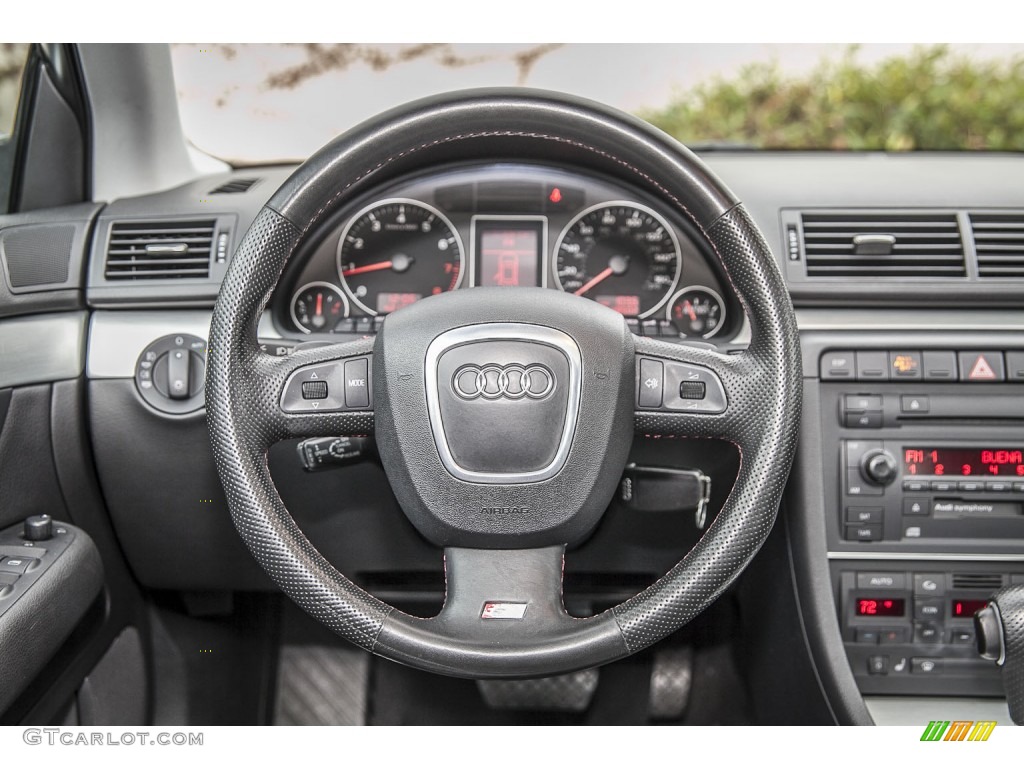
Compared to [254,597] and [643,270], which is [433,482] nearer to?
[643,270]

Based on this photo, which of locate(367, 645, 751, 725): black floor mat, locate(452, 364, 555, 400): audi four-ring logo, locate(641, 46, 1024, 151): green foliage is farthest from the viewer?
locate(641, 46, 1024, 151): green foliage

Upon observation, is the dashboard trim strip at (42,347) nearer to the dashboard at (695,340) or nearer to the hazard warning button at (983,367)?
the dashboard at (695,340)

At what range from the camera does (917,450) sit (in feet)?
5.02

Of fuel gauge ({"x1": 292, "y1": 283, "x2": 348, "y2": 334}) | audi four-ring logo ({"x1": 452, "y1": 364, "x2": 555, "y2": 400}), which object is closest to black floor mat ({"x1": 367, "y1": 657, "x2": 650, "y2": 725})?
fuel gauge ({"x1": 292, "y1": 283, "x2": 348, "y2": 334})

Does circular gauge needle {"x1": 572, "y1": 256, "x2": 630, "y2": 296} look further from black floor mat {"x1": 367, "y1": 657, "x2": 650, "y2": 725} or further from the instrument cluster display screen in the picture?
black floor mat {"x1": 367, "y1": 657, "x2": 650, "y2": 725}

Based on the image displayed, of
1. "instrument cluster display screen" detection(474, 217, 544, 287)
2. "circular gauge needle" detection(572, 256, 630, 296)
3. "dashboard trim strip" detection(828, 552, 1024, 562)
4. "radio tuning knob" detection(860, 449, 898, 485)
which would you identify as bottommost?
"dashboard trim strip" detection(828, 552, 1024, 562)

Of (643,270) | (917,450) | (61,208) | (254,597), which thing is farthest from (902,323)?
(61,208)

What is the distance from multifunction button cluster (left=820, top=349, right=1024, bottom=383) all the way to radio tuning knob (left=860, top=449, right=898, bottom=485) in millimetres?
125

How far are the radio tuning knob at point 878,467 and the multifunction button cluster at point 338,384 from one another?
0.83m

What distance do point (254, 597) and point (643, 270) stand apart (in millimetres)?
997

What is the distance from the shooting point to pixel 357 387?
1.23m

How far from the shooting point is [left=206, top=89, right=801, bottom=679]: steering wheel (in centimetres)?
110

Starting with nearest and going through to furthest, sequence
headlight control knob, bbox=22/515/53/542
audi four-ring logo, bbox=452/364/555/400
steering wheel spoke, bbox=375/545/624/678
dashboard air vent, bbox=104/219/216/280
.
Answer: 1. steering wheel spoke, bbox=375/545/624/678
2. audi four-ring logo, bbox=452/364/555/400
3. headlight control knob, bbox=22/515/53/542
4. dashboard air vent, bbox=104/219/216/280

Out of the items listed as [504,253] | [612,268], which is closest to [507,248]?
[504,253]
